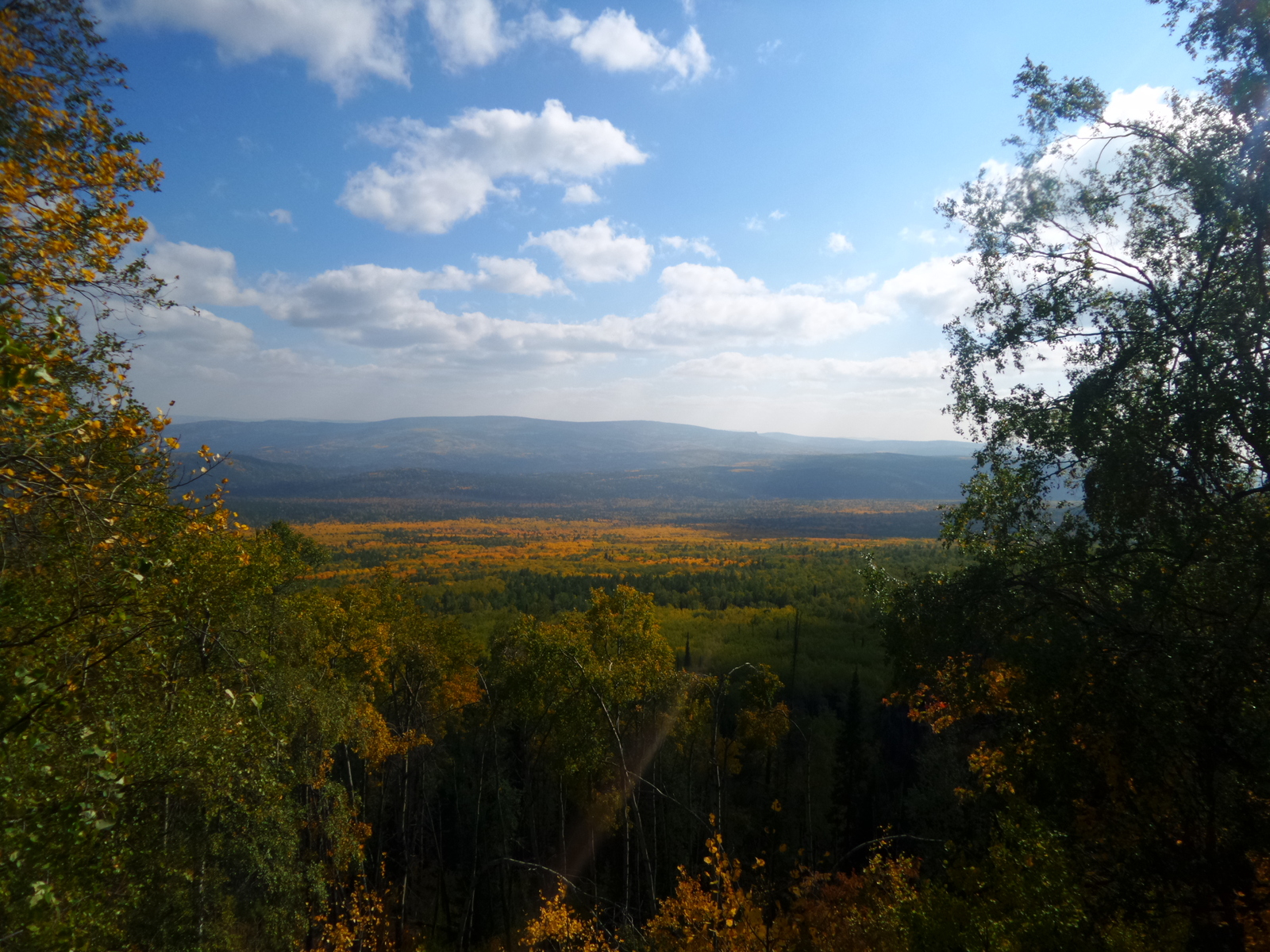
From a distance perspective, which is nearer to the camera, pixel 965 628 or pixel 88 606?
pixel 88 606

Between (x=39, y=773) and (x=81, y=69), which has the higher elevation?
(x=81, y=69)

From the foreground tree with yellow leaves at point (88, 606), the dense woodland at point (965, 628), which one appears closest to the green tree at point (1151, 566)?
the dense woodland at point (965, 628)

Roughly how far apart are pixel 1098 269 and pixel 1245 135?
1885 mm

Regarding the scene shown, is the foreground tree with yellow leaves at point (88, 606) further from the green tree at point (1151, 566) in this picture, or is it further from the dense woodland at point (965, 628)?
the green tree at point (1151, 566)

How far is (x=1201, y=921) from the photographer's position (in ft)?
22.3

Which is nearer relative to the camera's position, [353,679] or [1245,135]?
[1245,135]

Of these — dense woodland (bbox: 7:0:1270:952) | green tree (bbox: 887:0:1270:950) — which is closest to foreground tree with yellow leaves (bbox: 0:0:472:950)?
dense woodland (bbox: 7:0:1270:952)

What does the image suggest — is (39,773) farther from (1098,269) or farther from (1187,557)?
(1098,269)

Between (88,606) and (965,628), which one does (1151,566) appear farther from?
(88,606)

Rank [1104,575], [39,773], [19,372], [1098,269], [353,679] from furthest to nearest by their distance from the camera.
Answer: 1. [353,679]
2. [1098,269]
3. [1104,575]
4. [39,773]
5. [19,372]

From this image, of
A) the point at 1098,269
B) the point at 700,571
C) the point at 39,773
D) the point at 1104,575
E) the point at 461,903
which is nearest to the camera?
the point at 39,773

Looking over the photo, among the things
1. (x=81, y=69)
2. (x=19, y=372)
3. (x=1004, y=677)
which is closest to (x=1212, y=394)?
(x=1004, y=677)

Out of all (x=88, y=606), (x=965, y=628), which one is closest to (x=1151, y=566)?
(x=965, y=628)

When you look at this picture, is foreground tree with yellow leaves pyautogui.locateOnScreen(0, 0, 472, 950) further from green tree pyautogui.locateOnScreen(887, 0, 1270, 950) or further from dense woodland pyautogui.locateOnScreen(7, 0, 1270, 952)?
green tree pyautogui.locateOnScreen(887, 0, 1270, 950)
